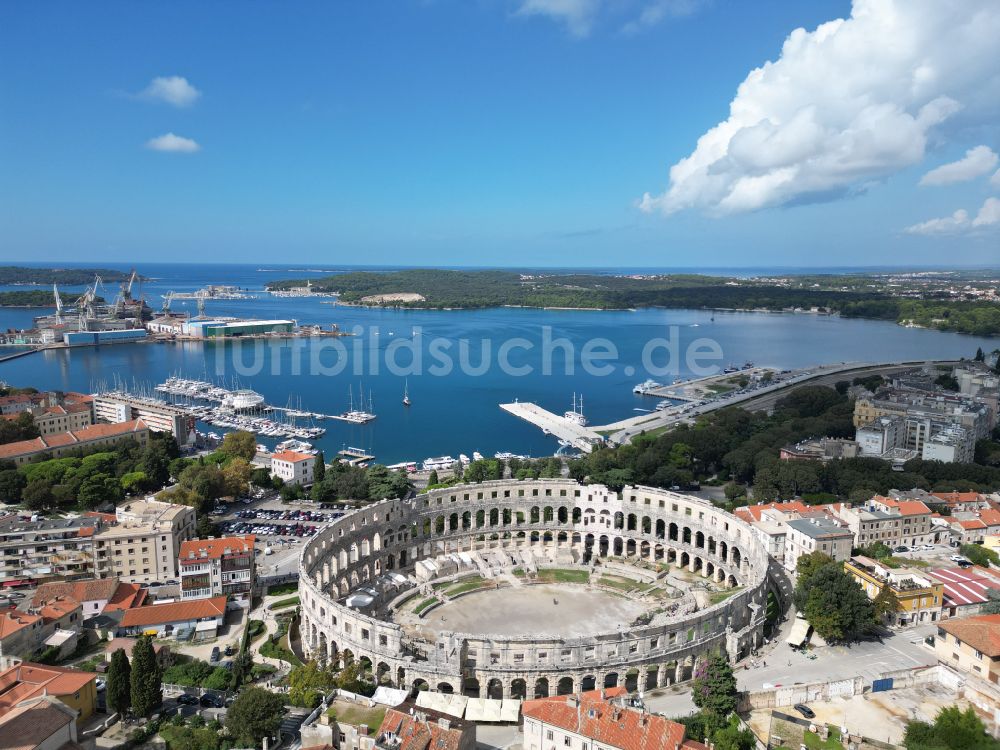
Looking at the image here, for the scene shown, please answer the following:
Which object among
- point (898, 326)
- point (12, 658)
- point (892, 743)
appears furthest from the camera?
point (898, 326)

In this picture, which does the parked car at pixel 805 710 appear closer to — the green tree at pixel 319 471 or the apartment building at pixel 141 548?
the apartment building at pixel 141 548

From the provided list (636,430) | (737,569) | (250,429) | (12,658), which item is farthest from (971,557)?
(250,429)

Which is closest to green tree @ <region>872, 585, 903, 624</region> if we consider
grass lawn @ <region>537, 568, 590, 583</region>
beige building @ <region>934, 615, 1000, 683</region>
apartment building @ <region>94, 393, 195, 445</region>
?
A: beige building @ <region>934, 615, 1000, 683</region>

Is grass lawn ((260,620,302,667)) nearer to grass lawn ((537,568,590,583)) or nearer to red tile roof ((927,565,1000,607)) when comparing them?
grass lawn ((537,568,590,583))

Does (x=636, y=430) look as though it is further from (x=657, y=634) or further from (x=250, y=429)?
(x=657, y=634)

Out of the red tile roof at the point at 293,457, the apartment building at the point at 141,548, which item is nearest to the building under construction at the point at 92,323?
the red tile roof at the point at 293,457

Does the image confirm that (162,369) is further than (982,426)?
Yes
